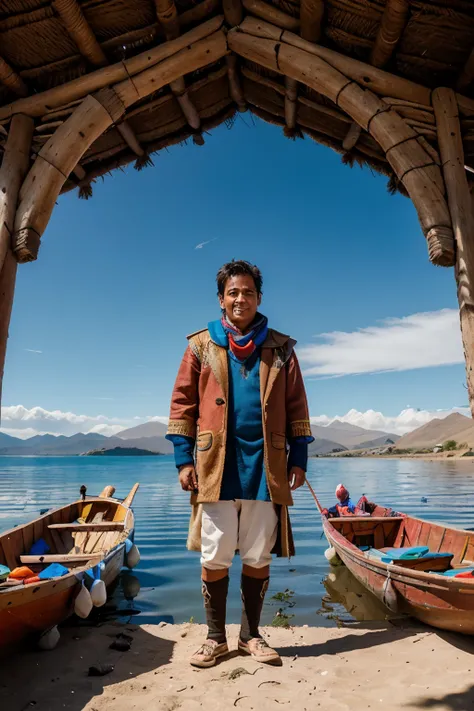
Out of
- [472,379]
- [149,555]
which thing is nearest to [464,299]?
[472,379]

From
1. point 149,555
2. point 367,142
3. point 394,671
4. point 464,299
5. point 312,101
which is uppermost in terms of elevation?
point 312,101

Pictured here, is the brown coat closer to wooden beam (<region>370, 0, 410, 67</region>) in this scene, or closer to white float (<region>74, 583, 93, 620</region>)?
white float (<region>74, 583, 93, 620</region>)

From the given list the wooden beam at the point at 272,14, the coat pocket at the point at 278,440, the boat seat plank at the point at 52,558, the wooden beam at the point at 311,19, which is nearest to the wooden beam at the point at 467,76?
the wooden beam at the point at 311,19

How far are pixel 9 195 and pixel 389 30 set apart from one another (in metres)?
3.94

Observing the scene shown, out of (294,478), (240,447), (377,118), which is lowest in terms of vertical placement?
(294,478)

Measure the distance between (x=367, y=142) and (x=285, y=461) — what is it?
4.41 metres

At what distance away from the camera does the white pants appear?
3256 millimetres

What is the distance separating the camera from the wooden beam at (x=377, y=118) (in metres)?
4.12

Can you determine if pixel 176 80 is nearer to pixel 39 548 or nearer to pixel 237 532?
→ pixel 237 532

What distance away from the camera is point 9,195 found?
4.41 metres

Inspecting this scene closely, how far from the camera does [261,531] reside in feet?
10.8

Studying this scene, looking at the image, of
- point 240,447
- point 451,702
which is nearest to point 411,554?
point 451,702

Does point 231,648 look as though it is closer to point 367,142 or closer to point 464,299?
point 464,299

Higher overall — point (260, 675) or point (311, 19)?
point (311, 19)
